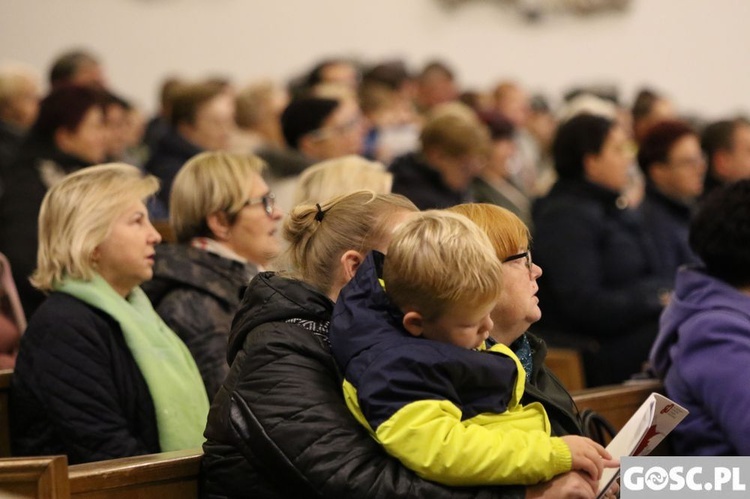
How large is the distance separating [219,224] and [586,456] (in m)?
1.82

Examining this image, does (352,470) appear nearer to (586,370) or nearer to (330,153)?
(586,370)

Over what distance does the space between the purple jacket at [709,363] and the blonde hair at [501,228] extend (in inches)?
31.2

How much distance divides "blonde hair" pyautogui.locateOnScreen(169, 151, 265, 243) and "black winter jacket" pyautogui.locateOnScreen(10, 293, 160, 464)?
64cm

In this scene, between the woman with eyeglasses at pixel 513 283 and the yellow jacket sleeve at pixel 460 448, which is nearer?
the yellow jacket sleeve at pixel 460 448

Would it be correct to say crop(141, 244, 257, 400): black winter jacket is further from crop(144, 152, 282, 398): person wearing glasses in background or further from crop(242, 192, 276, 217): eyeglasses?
crop(242, 192, 276, 217): eyeglasses

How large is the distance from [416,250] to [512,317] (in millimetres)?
519

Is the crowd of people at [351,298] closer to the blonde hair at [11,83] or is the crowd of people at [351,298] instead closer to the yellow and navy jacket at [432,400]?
the yellow and navy jacket at [432,400]

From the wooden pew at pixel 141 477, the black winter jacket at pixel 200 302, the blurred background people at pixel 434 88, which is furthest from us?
the blurred background people at pixel 434 88

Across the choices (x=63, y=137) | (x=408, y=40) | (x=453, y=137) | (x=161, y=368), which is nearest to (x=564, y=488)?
(x=161, y=368)

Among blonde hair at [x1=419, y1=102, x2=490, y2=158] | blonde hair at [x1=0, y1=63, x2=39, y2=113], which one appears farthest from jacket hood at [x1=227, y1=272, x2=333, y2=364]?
blonde hair at [x1=0, y1=63, x2=39, y2=113]

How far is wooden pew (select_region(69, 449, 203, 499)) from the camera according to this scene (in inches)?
94.0

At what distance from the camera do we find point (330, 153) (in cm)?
567

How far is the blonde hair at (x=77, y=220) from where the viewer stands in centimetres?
328

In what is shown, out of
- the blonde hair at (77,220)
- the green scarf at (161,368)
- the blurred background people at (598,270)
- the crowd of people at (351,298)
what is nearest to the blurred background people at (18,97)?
the crowd of people at (351,298)
